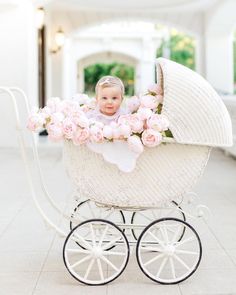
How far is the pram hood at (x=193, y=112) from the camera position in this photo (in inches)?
125

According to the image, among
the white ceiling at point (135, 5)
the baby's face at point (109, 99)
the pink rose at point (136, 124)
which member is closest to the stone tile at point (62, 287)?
the pink rose at point (136, 124)

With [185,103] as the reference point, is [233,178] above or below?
below

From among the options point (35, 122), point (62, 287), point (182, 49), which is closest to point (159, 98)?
point (35, 122)

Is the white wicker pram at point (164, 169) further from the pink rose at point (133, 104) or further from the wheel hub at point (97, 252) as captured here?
the pink rose at point (133, 104)

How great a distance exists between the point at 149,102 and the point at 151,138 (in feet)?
1.04

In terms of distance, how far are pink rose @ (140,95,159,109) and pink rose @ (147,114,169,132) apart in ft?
0.59

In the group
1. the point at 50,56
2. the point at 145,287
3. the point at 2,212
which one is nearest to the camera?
the point at 145,287

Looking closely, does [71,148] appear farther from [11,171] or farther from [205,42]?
[205,42]

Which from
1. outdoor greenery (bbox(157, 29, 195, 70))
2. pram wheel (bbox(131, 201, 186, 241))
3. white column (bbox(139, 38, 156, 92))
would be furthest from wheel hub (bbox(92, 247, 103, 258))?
outdoor greenery (bbox(157, 29, 195, 70))

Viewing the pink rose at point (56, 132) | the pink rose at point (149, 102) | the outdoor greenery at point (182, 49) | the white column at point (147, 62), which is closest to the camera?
the pink rose at point (56, 132)

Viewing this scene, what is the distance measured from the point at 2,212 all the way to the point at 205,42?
11.7 metres

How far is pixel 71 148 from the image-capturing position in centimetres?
331

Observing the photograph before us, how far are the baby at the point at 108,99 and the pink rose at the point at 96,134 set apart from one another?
326 millimetres

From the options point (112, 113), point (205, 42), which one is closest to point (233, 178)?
point (112, 113)
